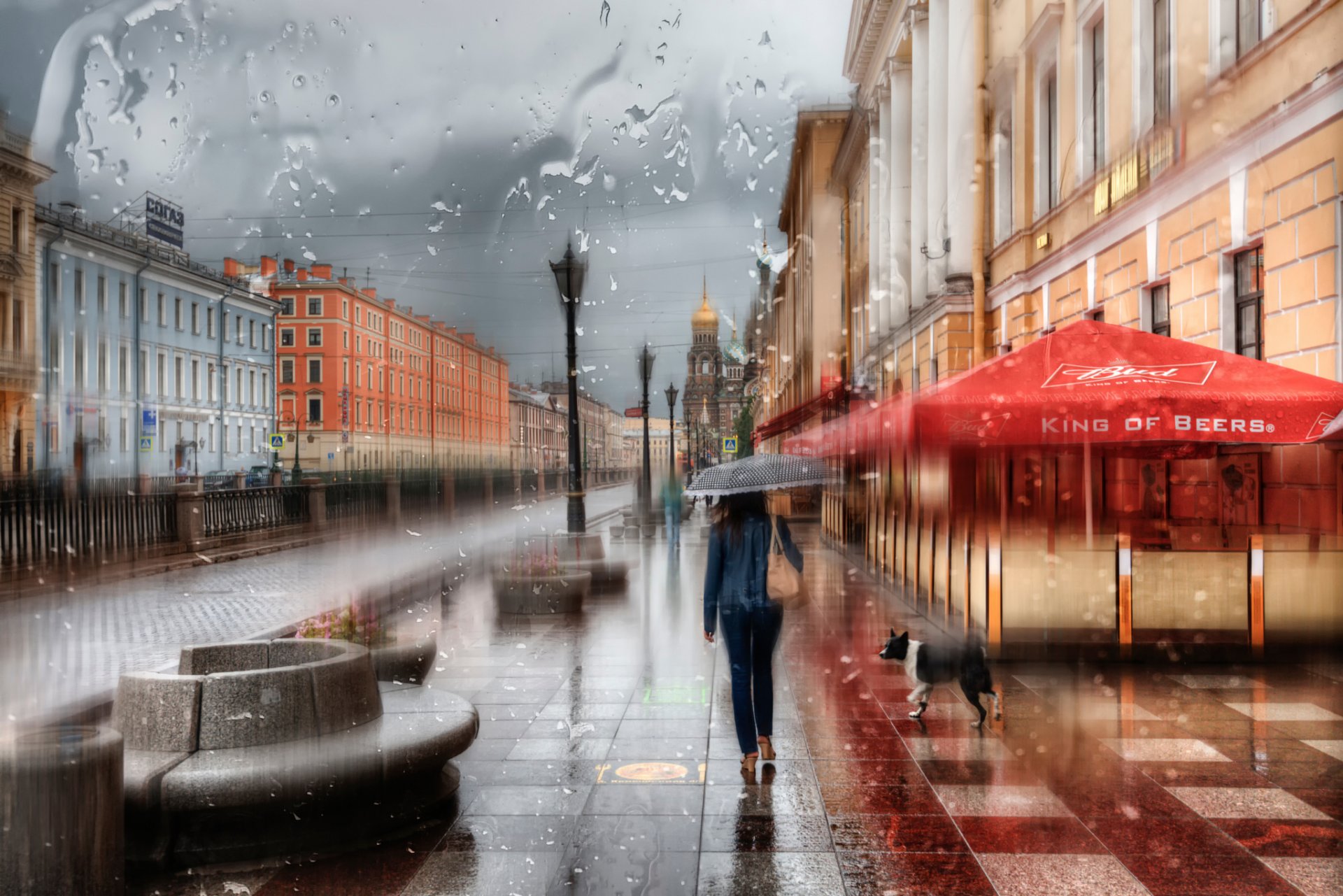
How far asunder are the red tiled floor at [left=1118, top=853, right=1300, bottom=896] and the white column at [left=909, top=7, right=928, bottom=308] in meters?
15.7

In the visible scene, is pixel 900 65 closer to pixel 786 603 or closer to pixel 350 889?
pixel 786 603

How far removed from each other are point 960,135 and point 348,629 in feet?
46.0

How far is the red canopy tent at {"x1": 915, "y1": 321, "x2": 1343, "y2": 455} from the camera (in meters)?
7.84

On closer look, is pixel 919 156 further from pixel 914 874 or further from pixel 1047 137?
pixel 914 874

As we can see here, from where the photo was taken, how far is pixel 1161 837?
461 centimetres

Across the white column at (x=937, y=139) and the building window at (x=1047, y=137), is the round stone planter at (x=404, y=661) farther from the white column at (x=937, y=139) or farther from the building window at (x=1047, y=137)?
the white column at (x=937, y=139)

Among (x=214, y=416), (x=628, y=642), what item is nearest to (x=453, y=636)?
(x=628, y=642)

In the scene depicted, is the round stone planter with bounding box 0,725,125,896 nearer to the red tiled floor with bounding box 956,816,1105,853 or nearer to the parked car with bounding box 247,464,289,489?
the red tiled floor with bounding box 956,816,1105,853

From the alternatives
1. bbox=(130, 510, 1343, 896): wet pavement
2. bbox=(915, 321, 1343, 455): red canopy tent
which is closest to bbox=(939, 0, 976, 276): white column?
bbox=(915, 321, 1343, 455): red canopy tent

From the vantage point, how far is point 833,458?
2036 centimetres

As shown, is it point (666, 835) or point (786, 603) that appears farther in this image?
point (786, 603)

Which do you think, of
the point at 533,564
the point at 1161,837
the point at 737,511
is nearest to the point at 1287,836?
the point at 1161,837

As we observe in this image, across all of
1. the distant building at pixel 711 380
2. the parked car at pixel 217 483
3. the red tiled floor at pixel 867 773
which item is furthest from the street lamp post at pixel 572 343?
the distant building at pixel 711 380

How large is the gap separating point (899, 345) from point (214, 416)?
15.8 m
